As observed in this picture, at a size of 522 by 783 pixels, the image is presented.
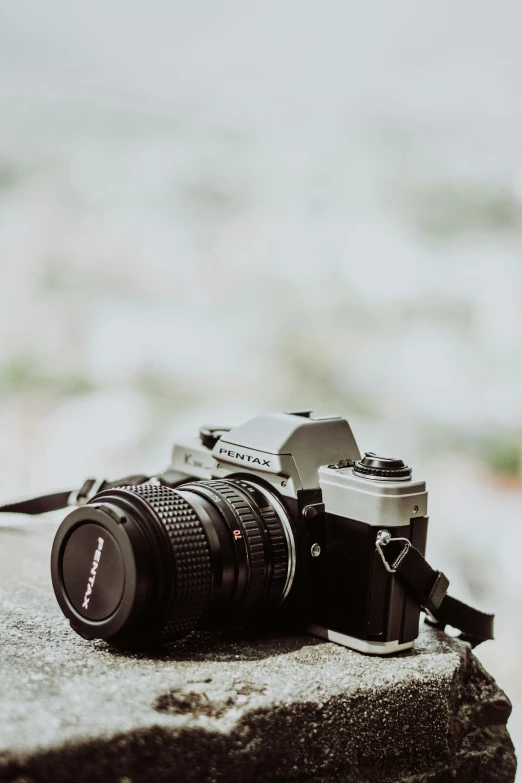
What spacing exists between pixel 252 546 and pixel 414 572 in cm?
20

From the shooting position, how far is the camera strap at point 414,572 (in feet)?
3.63

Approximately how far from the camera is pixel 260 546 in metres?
1.12

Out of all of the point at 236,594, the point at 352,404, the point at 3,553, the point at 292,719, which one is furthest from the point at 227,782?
the point at 352,404

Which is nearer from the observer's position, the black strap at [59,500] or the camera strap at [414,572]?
the camera strap at [414,572]

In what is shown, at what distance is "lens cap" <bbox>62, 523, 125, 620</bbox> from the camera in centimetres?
103

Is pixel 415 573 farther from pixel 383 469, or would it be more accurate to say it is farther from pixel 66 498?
pixel 66 498

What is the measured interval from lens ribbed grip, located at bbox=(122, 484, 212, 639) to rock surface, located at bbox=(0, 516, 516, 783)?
0.06 m

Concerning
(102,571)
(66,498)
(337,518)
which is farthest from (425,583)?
(66,498)

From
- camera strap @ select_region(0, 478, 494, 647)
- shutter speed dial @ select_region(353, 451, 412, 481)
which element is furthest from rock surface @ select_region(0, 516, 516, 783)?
shutter speed dial @ select_region(353, 451, 412, 481)

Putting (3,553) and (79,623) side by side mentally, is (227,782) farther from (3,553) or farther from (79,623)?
(3,553)

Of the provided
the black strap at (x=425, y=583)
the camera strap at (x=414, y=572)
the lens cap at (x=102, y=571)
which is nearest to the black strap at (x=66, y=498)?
the camera strap at (x=414, y=572)

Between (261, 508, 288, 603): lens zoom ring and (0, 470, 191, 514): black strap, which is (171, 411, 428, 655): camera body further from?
(0, 470, 191, 514): black strap

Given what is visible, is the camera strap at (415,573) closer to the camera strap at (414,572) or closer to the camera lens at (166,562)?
the camera strap at (414,572)

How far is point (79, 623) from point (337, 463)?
1.22ft
